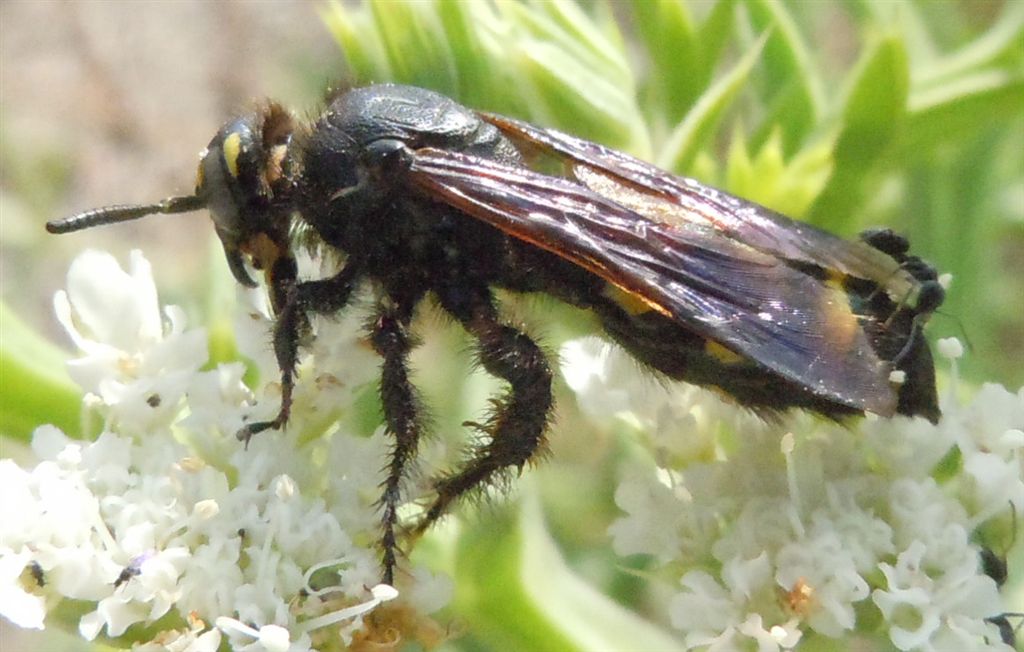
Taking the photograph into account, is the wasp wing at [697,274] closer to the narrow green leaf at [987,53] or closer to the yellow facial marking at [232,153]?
the yellow facial marking at [232,153]

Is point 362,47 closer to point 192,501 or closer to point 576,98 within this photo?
point 576,98

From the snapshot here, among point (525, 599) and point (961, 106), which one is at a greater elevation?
point (961, 106)

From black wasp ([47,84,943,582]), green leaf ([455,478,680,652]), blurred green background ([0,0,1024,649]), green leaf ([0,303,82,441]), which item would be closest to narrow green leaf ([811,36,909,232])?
blurred green background ([0,0,1024,649])

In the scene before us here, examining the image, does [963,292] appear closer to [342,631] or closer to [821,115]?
[821,115]

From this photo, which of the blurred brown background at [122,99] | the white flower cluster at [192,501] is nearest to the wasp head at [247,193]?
the white flower cluster at [192,501]

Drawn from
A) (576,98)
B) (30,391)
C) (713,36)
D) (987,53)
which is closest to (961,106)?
(987,53)

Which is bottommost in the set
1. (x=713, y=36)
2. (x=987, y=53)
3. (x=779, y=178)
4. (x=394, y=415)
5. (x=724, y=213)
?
(x=394, y=415)

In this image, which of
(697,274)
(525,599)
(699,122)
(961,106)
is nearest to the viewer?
(697,274)
